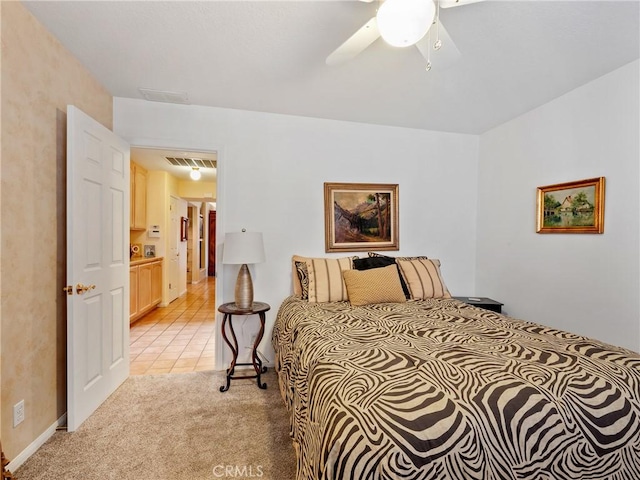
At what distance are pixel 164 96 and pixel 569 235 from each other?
3608mm

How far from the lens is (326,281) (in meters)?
2.83

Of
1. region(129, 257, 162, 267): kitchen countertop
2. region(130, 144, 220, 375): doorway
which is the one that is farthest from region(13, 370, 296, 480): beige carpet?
region(129, 257, 162, 267): kitchen countertop

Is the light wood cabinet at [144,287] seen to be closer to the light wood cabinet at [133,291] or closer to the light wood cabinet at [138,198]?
the light wood cabinet at [133,291]

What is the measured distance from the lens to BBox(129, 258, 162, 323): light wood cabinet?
14.5ft

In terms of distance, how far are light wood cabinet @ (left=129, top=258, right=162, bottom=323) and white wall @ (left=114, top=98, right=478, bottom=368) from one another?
2221 millimetres

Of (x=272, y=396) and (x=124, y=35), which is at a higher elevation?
(x=124, y=35)

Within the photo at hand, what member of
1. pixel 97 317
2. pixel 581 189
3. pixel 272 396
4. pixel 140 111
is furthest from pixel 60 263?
pixel 581 189

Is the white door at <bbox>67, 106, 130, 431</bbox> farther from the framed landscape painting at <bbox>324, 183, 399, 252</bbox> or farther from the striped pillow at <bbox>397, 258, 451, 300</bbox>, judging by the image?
the striped pillow at <bbox>397, 258, 451, 300</bbox>

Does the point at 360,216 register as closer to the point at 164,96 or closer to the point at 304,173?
the point at 304,173

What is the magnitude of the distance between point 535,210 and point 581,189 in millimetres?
471

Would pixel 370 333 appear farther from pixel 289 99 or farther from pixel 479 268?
pixel 479 268

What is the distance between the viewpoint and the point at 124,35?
1.93 metres

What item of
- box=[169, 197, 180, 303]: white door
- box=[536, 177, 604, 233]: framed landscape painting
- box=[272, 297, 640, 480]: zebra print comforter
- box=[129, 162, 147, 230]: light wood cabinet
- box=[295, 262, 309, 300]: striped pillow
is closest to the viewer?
box=[272, 297, 640, 480]: zebra print comforter

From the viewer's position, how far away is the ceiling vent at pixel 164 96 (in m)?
2.63
